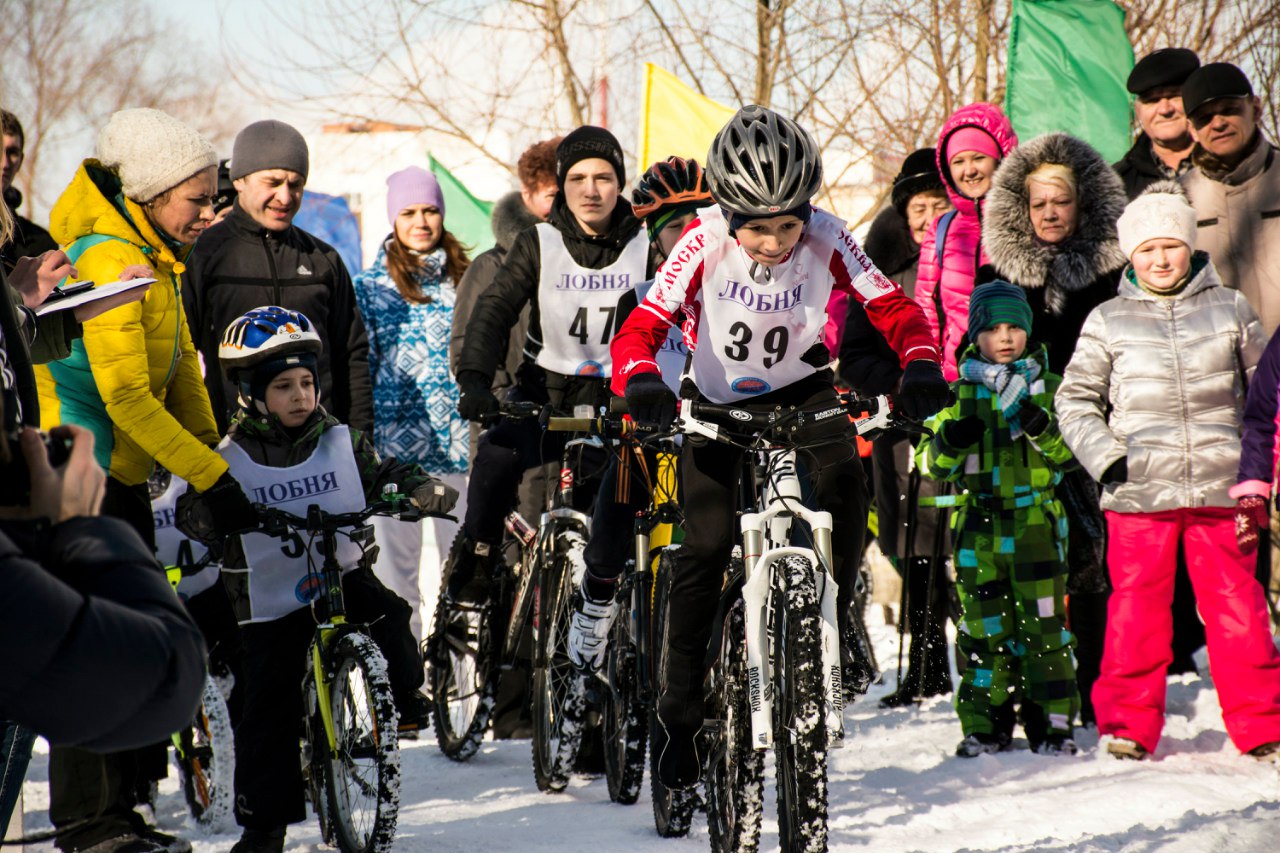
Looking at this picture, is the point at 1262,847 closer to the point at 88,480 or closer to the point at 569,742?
the point at 569,742

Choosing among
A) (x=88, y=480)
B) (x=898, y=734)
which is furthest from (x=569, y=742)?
(x=88, y=480)

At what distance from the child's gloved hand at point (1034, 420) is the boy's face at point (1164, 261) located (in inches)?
29.1

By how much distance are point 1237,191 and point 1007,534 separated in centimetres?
201

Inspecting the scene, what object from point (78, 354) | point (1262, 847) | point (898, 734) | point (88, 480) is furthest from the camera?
point (898, 734)

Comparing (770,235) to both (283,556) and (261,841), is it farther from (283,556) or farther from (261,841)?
(261,841)

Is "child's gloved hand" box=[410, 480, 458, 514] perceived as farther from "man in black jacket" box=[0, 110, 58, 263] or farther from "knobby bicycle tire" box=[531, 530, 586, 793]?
"man in black jacket" box=[0, 110, 58, 263]

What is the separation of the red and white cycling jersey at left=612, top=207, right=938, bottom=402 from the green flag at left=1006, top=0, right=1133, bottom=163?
573cm

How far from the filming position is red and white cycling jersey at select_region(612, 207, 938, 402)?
195 inches

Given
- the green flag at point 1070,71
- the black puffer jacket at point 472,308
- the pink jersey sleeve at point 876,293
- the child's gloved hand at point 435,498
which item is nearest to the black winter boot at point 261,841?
the child's gloved hand at point 435,498

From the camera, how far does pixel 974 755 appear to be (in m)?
6.68

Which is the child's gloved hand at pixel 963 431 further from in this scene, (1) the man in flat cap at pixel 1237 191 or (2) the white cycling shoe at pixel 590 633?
(2) the white cycling shoe at pixel 590 633

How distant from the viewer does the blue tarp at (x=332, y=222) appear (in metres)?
18.9

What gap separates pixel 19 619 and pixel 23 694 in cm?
13

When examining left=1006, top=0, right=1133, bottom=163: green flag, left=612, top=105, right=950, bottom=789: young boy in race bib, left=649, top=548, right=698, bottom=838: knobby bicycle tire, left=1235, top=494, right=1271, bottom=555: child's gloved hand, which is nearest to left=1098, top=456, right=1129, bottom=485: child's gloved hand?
left=1235, top=494, right=1271, bottom=555: child's gloved hand
